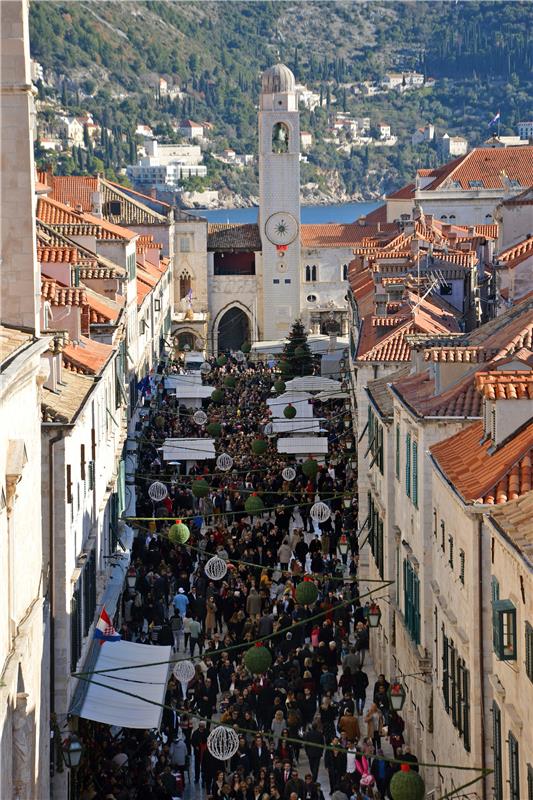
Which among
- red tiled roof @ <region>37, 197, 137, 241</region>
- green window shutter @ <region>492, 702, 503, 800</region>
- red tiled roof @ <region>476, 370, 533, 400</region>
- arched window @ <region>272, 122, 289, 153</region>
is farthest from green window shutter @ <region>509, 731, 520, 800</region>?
arched window @ <region>272, 122, 289, 153</region>

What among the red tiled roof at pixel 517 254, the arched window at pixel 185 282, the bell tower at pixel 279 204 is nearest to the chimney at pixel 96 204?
the arched window at pixel 185 282

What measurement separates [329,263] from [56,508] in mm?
97875

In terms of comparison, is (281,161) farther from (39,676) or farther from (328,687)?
(39,676)

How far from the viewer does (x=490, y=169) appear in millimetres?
130250

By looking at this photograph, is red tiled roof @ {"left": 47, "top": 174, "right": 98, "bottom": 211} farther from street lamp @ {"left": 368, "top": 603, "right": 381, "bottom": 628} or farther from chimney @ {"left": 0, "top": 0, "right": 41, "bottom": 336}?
chimney @ {"left": 0, "top": 0, "right": 41, "bottom": 336}

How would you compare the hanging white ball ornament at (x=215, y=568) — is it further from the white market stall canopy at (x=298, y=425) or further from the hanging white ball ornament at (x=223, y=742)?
the white market stall canopy at (x=298, y=425)

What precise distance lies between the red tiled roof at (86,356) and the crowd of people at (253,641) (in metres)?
3.49

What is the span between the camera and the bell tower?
125 metres

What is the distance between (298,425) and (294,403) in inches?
134

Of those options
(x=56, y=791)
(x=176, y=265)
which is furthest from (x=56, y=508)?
(x=176, y=265)

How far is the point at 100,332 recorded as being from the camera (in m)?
47.2

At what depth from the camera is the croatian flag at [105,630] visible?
106ft

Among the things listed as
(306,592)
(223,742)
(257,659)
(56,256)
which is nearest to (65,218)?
(56,256)

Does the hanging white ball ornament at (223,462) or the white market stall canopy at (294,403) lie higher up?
the white market stall canopy at (294,403)
